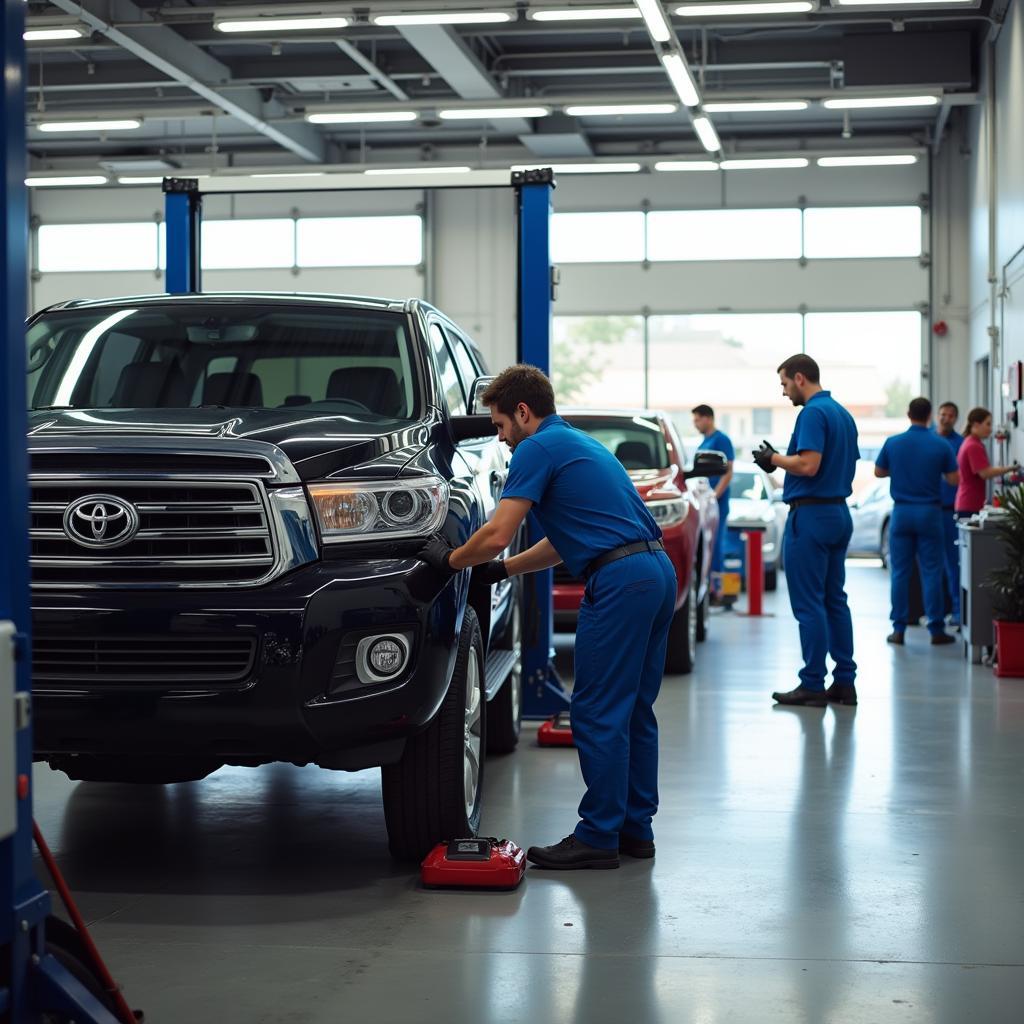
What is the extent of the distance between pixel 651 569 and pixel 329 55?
45.1ft

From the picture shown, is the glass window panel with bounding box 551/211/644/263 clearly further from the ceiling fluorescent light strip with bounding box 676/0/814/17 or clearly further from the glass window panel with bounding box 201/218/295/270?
the ceiling fluorescent light strip with bounding box 676/0/814/17

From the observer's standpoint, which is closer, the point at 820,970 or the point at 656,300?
the point at 820,970

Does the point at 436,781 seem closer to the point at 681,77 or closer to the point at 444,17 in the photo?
the point at 444,17

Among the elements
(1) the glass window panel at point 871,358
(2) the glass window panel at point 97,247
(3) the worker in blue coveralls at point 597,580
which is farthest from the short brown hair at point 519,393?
(2) the glass window panel at point 97,247

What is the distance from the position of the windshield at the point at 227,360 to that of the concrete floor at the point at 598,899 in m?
1.55

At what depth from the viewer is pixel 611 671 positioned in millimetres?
4723

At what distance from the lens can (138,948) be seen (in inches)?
157

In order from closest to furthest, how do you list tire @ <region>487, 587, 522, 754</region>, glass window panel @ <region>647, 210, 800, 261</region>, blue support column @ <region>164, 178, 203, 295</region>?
tire @ <region>487, 587, 522, 754</region> → blue support column @ <region>164, 178, 203, 295</region> → glass window panel @ <region>647, 210, 800, 261</region>

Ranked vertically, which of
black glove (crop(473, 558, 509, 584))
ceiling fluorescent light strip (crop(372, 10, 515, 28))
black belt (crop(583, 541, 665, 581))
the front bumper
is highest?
ceiling fluorescent light strip (crop(372, 10, 515, 28))

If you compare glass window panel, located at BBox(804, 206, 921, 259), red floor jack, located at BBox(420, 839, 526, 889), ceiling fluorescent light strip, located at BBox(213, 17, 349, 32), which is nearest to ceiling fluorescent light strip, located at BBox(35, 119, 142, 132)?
ceiling fluorescent light strip, located at BBox(213, 17, 349, 32)

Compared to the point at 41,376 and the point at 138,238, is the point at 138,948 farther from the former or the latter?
the point at 138,238

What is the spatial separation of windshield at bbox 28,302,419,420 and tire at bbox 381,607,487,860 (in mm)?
1053

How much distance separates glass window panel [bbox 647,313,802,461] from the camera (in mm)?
21781

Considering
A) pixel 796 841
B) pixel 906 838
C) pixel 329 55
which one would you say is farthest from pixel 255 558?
pixel 329 55
